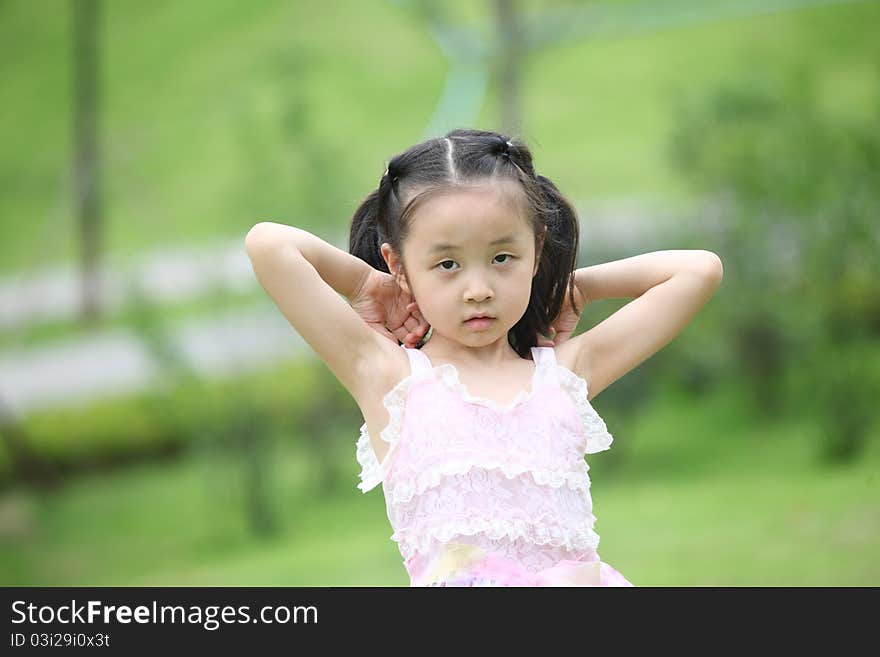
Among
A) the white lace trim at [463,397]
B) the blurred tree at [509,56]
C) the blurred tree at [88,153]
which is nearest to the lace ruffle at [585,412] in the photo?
the white lace trim at [463,397]

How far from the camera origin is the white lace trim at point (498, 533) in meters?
1.54

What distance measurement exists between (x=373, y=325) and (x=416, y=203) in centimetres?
20

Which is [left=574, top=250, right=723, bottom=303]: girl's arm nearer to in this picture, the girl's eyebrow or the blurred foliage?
the girl's eyebrow

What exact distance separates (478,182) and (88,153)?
15.4 feet

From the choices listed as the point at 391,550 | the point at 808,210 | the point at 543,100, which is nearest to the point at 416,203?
the point at 391,550

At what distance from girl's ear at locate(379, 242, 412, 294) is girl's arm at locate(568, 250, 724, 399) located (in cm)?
24

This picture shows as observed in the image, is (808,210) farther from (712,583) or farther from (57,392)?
(57,392)

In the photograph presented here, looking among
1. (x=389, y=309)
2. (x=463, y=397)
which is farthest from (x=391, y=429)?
(x=389, y=309)

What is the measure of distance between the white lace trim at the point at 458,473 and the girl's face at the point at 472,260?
16cm

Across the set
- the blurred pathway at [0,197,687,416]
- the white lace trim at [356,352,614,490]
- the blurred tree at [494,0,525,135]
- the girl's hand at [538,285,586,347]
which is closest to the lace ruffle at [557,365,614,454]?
the white lace trim at [356,352,614,490]

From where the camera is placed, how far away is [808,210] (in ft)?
16.0

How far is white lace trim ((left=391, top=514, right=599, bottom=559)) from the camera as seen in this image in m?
1.54

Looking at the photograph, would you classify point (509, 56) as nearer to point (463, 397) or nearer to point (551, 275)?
point (551, 275)

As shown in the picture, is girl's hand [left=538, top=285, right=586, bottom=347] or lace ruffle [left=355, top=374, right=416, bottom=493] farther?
girl's hand [left=538, top=285, right=586, bottom=347]
